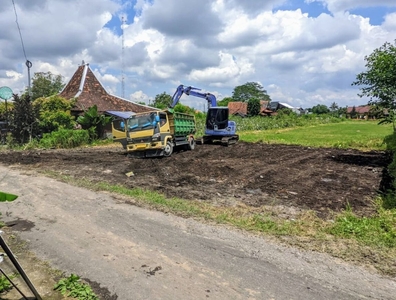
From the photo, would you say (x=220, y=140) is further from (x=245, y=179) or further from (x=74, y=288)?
(x=74, y=288)

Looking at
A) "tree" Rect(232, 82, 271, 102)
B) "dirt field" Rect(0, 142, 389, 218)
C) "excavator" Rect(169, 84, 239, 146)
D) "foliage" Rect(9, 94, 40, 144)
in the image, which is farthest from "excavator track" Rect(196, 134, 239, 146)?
"tree" Rect(232, 82, 271, 102)

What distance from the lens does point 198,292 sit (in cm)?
340

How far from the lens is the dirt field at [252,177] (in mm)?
7543

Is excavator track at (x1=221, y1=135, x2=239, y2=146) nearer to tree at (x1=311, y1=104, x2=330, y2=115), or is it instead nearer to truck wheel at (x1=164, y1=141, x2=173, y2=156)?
truck wheel at (x1=164, y1=141, x2=173, y2=156)

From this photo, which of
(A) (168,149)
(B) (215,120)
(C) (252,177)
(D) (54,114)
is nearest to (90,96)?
(D) (54,114)

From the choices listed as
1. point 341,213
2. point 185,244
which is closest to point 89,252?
point 185,244

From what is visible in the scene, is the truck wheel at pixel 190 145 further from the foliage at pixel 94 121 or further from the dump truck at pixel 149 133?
the foliage at pixel 94 121

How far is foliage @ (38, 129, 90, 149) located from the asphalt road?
48.3ft

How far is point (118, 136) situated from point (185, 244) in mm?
12409

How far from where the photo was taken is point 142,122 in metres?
14.1

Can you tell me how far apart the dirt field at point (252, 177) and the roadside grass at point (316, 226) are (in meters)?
0.50

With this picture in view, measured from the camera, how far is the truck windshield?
45.6 feet

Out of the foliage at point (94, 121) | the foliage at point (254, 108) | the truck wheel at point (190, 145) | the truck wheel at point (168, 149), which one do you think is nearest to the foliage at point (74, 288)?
the truck wheel at point (168, 149)

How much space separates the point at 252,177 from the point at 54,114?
1632 centimetres
